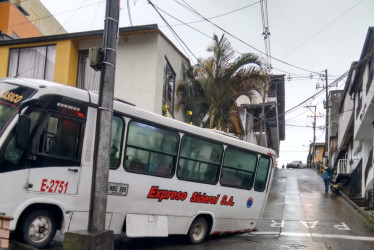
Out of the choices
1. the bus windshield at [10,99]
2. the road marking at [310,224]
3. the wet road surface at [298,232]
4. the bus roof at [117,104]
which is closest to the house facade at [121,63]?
the bus roof at [117,104]

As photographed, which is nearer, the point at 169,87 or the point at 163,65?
the point at 163,65

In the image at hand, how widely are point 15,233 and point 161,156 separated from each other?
11.5 feet

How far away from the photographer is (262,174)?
12602mm

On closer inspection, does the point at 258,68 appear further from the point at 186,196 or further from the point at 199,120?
the point at 186,196

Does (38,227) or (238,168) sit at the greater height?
(238,168)

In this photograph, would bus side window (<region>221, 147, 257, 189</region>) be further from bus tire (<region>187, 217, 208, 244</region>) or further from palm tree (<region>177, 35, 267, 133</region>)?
palm tree (<region>177, 35, 267, 133</region>)

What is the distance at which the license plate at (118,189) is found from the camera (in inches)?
320

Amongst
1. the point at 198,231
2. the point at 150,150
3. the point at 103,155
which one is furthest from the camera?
the point at 198,231

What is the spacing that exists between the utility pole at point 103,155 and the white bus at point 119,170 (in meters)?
0.79

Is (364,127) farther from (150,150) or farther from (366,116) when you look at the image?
(150,150)

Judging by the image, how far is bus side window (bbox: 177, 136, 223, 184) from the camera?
9.86 m

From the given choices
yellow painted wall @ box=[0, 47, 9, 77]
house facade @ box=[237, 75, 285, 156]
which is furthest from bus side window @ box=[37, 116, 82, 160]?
house facade @ box=[237, 75, 285, 156]

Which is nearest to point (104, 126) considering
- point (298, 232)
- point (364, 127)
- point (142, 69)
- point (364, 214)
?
point (298, 232)

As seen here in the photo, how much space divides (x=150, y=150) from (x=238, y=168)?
11.4 feet
